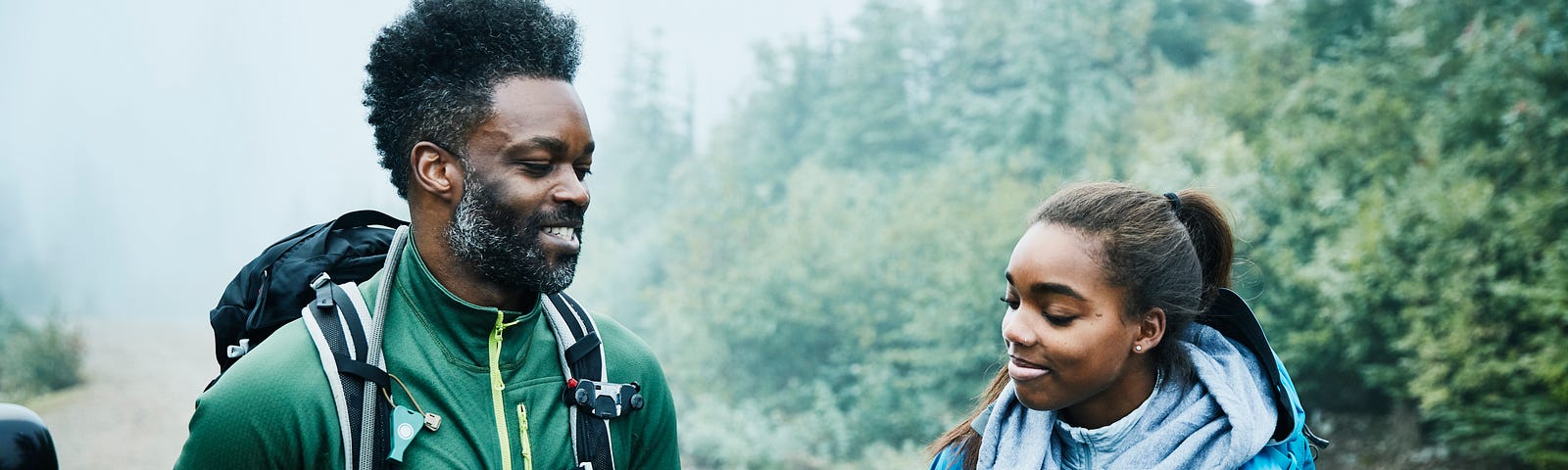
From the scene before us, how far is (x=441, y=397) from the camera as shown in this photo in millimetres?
1745

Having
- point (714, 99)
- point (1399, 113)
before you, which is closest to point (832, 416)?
point (714, 99)

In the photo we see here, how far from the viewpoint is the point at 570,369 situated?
1890 mm

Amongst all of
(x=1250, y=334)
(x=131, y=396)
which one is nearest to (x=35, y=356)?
(x=131, y=396)

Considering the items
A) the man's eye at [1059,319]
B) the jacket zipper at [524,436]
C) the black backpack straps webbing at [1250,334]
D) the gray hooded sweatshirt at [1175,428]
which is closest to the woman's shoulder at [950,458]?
the gray hooded sweatshirt at [1175,428]

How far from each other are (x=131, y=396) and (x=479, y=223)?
366 inches

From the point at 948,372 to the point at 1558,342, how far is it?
174 inches

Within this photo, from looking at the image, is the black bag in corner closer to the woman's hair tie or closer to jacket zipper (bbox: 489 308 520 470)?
jacket zipper (bbox: 489 308 520 470)

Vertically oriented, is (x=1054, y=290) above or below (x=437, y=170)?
below

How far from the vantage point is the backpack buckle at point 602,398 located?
72.2 inches

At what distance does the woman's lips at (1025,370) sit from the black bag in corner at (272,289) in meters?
1.26

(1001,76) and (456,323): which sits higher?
(1001,76)

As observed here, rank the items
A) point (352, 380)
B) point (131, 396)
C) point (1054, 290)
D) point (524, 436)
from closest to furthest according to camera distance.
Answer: point (352, 380), point (524, 436), point (1054, 290), point (131, 396)

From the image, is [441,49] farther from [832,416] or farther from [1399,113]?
[832,416]

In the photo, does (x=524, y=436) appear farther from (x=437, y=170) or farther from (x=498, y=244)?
(x=437, y=170)
